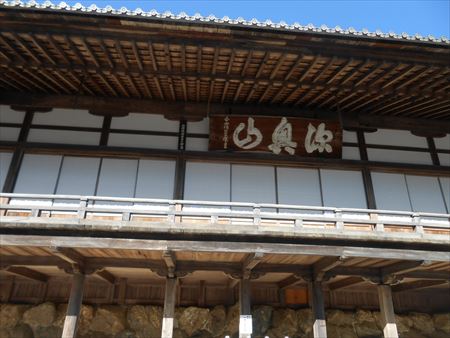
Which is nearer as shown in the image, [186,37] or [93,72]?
[186,37]

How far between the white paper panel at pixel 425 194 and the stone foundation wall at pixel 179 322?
390 cm

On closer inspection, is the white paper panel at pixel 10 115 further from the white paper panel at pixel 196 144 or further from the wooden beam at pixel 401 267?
the wooden beam at pixel 401 267

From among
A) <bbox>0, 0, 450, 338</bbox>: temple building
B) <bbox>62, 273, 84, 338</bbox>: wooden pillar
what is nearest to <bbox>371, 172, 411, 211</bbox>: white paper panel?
<bbox>0, 0, 450, 338</bbox>: temple building

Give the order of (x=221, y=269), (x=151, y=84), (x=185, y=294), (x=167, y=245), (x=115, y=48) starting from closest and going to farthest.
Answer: (x=167, y=245) < (x=115, y=48) < (x=221, y=269) < (x=151, y=84) < (x=185, y=294)

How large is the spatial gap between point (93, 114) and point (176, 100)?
2391 mm

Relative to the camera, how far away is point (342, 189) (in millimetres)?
9906

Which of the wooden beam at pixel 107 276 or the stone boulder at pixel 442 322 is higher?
the wooden beam at pixel 107 276

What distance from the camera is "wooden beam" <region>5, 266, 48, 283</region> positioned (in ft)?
29.7

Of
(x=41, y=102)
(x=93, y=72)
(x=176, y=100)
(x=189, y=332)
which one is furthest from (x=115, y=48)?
(x=189, y=332)

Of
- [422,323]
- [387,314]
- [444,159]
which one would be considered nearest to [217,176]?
[387,314]

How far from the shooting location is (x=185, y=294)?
36.0 feet

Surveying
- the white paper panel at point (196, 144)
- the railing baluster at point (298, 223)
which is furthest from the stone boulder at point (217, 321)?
the white paper panel at point (196, 144)

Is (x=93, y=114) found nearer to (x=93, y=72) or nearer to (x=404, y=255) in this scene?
(x=93, y=72)

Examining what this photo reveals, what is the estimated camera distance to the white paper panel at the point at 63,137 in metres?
9.75
